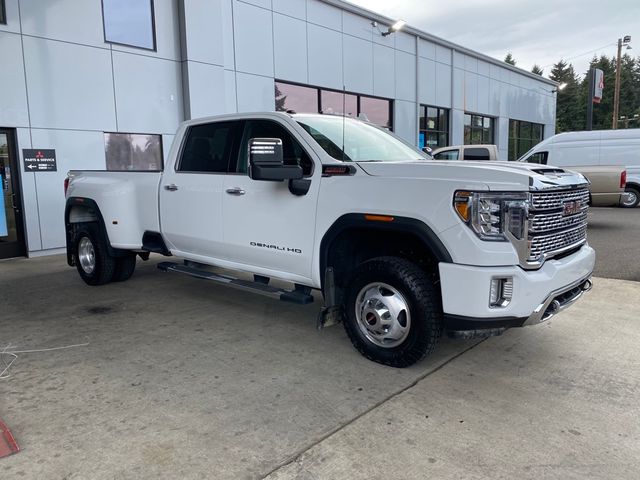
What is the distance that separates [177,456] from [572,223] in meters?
3.29

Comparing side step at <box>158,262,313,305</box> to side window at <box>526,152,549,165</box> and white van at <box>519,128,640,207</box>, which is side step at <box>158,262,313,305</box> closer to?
white van at <box>519,128,640,207</box>

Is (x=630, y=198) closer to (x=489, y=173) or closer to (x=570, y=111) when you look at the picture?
(x=489, y=173)

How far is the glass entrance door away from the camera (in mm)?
9227

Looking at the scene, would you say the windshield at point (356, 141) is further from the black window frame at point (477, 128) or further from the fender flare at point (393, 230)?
the black window frame at point (477, 128)

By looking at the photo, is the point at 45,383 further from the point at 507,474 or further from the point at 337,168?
the point at 507,474

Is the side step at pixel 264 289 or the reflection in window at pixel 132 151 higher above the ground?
the reflection in window at pixel 132 151

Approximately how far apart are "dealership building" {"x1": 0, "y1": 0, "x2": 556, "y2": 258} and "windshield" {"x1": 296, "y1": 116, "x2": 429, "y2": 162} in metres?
0.85

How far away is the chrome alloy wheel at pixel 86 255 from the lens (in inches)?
274

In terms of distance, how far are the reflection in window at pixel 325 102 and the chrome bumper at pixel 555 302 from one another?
30.0 ft

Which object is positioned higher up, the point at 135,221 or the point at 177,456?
the point at 135,221

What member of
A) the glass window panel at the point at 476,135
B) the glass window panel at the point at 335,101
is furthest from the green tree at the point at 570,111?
the glass window panel at the point at 335,101

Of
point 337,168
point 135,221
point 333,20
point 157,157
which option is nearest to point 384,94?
point 333,20

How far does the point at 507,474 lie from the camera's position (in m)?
2.67

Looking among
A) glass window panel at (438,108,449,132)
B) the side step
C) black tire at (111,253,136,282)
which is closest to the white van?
glass window panel at (438,108,449,132)
